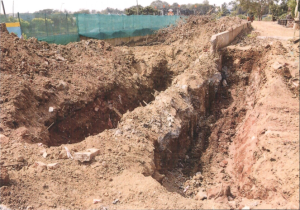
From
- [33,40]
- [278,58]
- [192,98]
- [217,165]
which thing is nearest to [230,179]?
[217,165]

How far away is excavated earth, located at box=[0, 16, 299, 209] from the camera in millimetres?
4316

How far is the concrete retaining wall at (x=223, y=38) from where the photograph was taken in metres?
9.98

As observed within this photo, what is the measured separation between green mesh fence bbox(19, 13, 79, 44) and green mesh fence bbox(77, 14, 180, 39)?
0.79m

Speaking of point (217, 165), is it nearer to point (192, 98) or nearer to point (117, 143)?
point (192, 98)

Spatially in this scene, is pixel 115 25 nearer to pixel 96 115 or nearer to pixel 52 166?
pixel 96 115

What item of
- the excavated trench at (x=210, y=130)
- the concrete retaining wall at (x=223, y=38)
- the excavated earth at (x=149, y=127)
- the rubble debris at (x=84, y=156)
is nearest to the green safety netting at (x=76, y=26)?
the excavated earth at (x=149, y=127)

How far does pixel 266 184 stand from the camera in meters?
4.89

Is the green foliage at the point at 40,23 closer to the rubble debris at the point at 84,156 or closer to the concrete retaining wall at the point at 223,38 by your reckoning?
the concrete retaining wall at the point at 223,38

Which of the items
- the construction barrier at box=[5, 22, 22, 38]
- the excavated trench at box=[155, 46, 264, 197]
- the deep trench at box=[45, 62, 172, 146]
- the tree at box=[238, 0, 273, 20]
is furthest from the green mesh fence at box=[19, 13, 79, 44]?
the tree at box=[238, 0, 273, 20]

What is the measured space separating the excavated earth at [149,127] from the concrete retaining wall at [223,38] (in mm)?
273

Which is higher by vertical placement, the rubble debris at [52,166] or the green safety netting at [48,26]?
the green safety netting at [48,26]

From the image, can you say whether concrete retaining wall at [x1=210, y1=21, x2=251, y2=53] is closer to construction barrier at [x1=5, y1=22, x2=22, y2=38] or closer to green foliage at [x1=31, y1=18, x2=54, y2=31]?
green foliage at [x1=31, y1=18, x2=54, y2=31]

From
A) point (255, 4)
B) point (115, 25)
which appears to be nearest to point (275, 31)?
point (115, 25)

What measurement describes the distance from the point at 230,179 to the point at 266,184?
1529 millimetres
